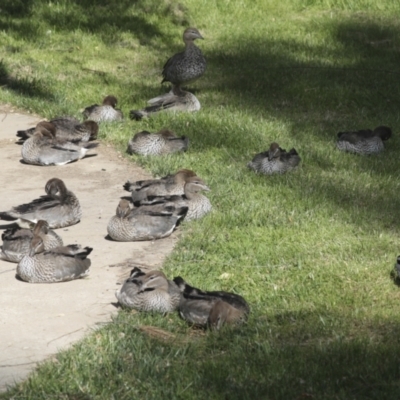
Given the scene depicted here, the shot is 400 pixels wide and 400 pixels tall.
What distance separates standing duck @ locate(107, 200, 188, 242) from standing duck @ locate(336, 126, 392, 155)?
3.35m

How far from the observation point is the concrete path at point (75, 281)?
714cm

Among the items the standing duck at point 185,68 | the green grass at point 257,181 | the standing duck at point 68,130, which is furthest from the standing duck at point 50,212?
the standing duck at point 185,68

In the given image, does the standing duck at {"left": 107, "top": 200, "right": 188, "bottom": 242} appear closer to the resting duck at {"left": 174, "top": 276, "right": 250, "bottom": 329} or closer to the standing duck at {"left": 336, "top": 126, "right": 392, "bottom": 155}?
the resting duck at {"left": 174, "top": 276, "right": 250, "bottom": 329}

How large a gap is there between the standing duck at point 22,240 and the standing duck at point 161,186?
1505 millimetres

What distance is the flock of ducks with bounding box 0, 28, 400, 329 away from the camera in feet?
25.0

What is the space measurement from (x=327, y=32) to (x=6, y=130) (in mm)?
6663

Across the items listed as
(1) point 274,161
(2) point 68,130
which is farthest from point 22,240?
(2) point 68,130

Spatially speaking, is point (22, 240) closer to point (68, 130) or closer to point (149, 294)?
point (149, 294)

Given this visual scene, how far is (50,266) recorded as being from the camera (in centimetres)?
821

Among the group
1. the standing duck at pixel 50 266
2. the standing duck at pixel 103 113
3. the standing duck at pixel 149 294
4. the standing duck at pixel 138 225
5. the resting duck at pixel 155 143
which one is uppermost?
the standing duck at pixel 149 294

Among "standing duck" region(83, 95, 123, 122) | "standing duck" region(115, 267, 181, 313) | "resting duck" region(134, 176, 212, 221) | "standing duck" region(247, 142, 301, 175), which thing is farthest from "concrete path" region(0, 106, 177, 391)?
"standing duck" region(247, 142, 301, 175)

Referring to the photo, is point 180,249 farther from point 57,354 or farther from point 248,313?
point 57,354

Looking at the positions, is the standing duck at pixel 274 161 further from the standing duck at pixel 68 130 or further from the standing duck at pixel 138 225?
the standing duck at pixel 68 130

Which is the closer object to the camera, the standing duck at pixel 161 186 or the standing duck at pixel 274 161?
the standing duck at pixel 161 186
